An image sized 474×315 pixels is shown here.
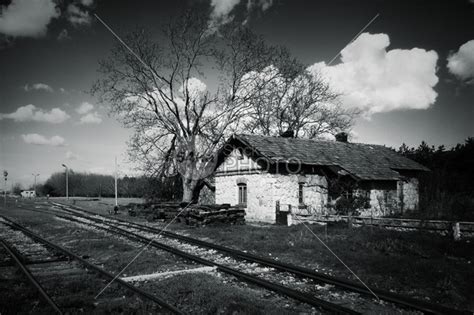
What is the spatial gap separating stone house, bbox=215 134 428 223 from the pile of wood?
207 centimetres

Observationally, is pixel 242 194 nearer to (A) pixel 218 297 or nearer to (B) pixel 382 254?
(B) pixel 382 254

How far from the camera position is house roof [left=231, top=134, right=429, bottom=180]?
20109mm

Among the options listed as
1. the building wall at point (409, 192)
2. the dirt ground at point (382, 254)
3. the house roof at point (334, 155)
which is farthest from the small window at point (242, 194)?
the building wall at point (409, 192)

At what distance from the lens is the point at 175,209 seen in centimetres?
2047

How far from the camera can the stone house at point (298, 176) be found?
1961 cm

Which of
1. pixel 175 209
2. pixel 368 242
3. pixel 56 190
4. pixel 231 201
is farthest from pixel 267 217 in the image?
pixel 56 190

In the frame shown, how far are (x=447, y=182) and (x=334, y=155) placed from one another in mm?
11241

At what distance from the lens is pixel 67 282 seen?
7.34m

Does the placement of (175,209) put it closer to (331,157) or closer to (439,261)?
(331,157)

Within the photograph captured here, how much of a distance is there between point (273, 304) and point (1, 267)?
7.64 metres

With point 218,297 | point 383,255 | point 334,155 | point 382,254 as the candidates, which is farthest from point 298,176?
point 218,297

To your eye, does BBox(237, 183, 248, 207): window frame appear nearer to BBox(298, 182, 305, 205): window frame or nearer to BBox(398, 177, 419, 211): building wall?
BBox(298, 182, 305, 205): window frame

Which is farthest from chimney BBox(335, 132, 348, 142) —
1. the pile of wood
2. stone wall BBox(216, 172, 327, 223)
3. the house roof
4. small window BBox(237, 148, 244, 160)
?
the pile of wood

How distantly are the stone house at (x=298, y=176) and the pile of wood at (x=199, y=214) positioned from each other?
2.07m
